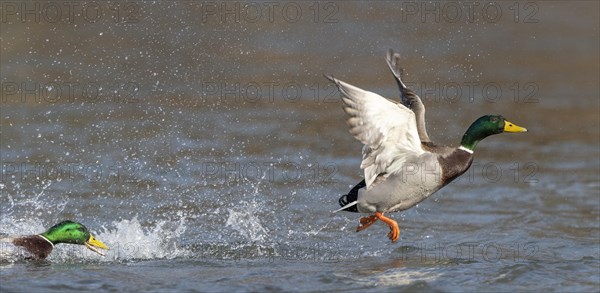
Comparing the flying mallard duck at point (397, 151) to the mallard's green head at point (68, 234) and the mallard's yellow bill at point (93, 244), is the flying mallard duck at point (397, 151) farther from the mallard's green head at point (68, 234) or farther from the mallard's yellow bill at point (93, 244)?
the mallard's green head at point (68, 234)

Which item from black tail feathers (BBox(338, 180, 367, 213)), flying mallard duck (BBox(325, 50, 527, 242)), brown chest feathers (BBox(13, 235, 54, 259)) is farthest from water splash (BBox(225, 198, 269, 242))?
brown chest feathers (BBox(13, 235, 54, 259))

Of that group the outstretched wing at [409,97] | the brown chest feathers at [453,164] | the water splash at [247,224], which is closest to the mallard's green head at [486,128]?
the brown chest feathers at [453,164]

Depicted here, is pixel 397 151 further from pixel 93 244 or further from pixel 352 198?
pixel 93 244

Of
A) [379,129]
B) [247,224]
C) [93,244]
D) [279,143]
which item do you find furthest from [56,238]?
[279,143]

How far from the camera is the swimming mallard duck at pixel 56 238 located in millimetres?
8938

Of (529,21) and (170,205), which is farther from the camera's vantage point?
(529,21)

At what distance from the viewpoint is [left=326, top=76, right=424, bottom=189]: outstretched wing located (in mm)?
8469

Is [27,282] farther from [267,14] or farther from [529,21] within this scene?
[529,21]

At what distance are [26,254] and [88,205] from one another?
201 centimetres

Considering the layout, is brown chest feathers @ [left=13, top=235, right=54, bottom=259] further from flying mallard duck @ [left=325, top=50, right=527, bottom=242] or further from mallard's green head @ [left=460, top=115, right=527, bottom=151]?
mallard's green head @ [left=460, top=115, right=527, bottom=151]

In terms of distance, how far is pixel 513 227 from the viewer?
431 inches

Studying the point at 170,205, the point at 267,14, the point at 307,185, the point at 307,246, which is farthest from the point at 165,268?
the point at 267,14

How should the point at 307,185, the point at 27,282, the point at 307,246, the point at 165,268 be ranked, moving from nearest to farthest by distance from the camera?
the point at 27,282
the point at 165,268
the point at 307,246
the point at 307,185

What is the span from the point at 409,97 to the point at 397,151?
45 centimetres
